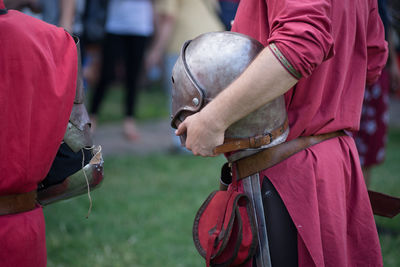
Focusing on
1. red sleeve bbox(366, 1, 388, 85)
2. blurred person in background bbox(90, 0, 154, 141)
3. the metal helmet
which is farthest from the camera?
blurred person in background bbox(90, 0, 154, 141)

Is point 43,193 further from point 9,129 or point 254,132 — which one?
point 254,132

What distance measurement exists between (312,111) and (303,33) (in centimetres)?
34

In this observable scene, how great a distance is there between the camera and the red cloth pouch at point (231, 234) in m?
1.56

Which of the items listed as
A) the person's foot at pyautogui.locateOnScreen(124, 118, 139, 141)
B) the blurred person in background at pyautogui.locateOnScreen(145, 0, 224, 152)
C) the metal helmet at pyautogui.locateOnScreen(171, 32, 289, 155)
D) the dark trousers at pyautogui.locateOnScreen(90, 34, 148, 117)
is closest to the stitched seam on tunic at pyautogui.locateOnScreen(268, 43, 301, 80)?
the metal helmet at pyautogui.locateOnScreen(171, 32, 289, 155)

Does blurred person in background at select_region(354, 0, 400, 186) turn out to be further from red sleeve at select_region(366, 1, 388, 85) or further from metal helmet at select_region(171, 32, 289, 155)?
metal helmet at select_region(171, 32, 289, 155)

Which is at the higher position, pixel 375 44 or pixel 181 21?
pixel 375 44

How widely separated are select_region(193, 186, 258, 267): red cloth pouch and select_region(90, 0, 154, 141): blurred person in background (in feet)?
13.4

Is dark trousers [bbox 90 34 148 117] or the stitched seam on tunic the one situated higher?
the stitched seam on tunic

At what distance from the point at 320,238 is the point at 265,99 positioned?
0.51 m

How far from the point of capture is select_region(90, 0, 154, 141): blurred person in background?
5480 millimetres

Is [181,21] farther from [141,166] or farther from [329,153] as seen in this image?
[329,153]

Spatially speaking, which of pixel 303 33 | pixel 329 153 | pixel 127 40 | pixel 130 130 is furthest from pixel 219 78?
pixel 130 130

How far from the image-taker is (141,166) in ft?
17.0

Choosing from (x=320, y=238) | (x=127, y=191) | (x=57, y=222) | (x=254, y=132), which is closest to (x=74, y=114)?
(x=254, y=132)
